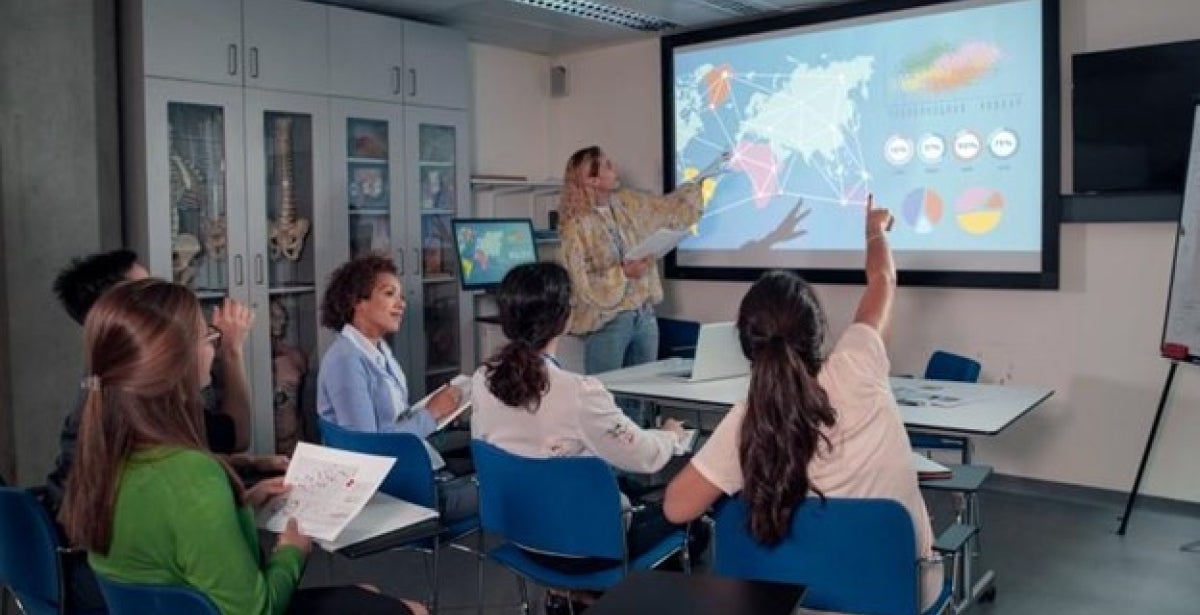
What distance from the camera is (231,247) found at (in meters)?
4.61

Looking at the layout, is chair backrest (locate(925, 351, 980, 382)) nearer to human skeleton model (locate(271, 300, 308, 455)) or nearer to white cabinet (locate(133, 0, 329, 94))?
human skeleton model (locate(271, 300, 308, 455))

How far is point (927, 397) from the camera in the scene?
330cm

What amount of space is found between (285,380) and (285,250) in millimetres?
646

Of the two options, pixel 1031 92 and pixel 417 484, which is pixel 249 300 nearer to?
pixel 417 484

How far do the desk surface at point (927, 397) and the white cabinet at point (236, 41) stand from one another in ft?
7.24

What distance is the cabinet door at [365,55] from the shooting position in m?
4.92

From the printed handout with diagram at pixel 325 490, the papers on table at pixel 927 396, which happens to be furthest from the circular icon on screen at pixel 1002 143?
the printed handout with diagram at pixel 325 490

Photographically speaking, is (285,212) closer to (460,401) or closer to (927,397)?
(460,401)

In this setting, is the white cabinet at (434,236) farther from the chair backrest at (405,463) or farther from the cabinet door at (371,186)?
the chair backrest at (405,463)

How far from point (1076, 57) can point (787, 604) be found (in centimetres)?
374

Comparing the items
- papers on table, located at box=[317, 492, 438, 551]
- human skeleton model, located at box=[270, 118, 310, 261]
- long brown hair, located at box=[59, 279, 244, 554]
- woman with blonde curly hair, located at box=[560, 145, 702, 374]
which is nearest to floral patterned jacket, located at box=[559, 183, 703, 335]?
woman with blonde curly hair, located at box=[560, 145, 702, 374]

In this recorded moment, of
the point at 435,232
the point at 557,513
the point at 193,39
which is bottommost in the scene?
the point at 557,513

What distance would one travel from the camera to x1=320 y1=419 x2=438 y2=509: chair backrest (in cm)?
258

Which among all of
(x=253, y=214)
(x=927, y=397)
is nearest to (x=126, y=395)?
(x=927, y=397)
